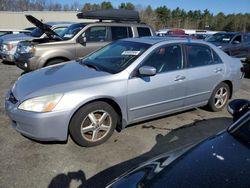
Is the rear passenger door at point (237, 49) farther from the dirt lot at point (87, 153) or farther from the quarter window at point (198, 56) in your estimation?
the dirt lot at point (87, 153)

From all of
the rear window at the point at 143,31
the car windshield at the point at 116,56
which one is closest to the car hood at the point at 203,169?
the car windshield at the point at 116,56

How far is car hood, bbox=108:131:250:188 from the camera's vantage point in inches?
68.3

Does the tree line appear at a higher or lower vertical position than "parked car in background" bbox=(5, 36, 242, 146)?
higher

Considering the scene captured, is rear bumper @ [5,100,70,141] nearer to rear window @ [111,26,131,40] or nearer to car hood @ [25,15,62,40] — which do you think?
car hood @ [25,15,62,40]

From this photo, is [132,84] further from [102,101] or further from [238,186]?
[238,186]

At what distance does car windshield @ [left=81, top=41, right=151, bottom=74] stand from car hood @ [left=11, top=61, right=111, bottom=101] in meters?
0.21

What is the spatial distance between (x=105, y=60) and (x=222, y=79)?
2.37m

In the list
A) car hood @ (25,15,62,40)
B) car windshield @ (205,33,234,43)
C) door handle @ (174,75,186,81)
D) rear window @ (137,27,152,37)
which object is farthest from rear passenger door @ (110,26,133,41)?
car windshield @ (205,33,234,43)

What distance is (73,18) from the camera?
29.8 metres

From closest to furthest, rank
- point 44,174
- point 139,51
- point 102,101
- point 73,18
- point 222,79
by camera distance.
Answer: point 44,174 < point 102,101 < point 139,51 < point 222,79 < point 73,18

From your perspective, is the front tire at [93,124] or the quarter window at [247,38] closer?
the front tire at [93,124]

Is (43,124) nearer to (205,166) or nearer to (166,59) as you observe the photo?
(205,166)

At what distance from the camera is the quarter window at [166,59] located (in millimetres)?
4254

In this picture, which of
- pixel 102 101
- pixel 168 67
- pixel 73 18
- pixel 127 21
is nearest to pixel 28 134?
pixel 102 101
